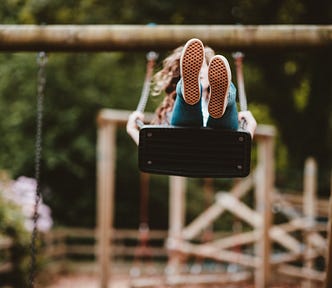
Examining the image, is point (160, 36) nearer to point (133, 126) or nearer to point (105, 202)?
point (133, 126)

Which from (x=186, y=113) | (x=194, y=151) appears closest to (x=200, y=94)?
(x=186, y=113)

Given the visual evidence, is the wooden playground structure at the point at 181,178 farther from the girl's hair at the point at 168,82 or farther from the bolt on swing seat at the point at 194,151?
the bolt on swing seat at the point at 194,151

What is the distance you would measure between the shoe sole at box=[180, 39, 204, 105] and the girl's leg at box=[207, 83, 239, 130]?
200 mm

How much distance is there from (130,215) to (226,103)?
1037 cm

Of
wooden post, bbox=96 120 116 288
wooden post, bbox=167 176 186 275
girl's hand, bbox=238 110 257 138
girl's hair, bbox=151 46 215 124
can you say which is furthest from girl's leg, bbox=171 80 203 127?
wooden post, bbox=167 176 186 275

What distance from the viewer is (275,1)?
9.29 m

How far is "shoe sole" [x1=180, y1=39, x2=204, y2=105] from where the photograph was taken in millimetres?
2525

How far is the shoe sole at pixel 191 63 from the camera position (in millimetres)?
2525

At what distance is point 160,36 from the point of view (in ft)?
12.2

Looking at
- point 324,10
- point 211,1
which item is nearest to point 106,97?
point 211,1

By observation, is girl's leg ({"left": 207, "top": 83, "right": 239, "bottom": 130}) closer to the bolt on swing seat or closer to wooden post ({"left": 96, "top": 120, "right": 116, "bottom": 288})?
the bolt on swing seat

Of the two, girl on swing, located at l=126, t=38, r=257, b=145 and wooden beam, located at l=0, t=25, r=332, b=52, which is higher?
wooden beam, located at l=0, t=25, r=332, b=52

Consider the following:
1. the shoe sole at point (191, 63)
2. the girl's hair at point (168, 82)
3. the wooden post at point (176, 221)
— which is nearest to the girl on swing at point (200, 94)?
the shoe sole at point (191, 63)

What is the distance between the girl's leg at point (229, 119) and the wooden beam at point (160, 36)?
1.11 meters
